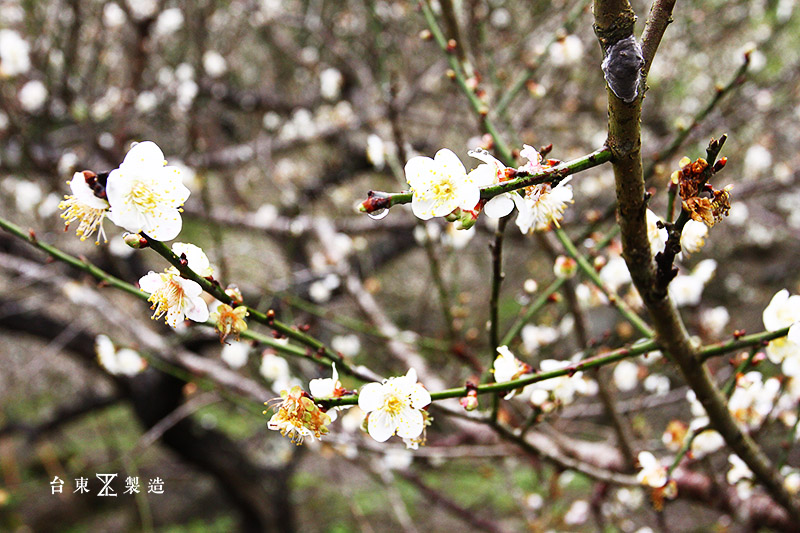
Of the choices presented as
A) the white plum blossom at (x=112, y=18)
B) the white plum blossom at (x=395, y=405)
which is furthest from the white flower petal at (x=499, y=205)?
the white plum blossom at (x=112, y=18)

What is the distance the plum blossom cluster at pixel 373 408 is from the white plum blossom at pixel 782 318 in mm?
612

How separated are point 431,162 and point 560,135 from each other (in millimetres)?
4639

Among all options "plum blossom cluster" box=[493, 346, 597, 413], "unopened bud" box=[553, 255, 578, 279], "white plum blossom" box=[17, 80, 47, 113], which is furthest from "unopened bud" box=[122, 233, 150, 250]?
"white plum blossom" box=[17, 80, 47, 113]

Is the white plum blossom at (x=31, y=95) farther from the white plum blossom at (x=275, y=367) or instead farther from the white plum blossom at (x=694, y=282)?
the white plum blossom at (x=694, y=282)

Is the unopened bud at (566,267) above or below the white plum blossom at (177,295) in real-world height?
above

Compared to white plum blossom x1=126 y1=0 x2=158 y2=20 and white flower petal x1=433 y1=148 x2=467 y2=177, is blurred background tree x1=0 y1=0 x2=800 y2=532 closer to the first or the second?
white plum blossom x1=126 y1=0 x2=158 y2=20

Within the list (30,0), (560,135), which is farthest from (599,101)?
(30,0)

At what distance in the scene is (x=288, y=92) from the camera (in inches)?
193

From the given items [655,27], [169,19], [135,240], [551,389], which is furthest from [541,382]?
[169,19]

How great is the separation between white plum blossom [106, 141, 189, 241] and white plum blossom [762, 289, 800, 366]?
3.07ft

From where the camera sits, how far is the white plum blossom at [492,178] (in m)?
0.67

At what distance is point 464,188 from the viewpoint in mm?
674

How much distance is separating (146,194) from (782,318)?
1009 mm

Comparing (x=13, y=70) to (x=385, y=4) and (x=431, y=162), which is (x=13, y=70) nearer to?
(x=385, y=4)
